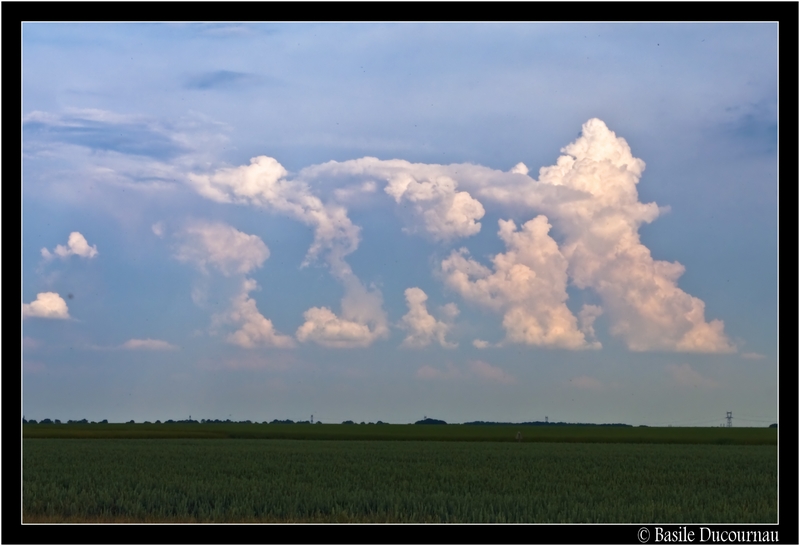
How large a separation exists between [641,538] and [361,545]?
5.13 m

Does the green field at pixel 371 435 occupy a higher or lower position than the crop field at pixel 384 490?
lower

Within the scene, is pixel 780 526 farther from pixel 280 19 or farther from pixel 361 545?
pixel 280 19

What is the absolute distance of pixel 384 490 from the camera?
2120 cm

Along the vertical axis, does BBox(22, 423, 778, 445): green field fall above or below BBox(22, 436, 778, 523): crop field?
below

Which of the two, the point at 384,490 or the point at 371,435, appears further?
the point at 371,435

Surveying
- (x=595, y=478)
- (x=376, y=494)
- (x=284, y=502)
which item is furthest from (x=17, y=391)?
(x=595, y=478)

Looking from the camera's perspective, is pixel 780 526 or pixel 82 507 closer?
pixel 780 526

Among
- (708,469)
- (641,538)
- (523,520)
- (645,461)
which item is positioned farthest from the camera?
(645,461)

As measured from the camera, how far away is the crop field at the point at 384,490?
17.7 metres

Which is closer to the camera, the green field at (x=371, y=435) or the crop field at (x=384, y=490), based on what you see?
the crop field at (x=384, y=490)

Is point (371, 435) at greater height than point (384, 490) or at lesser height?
lesser

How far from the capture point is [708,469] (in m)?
32.1

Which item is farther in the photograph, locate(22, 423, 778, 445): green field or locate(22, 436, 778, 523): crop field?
locate(22, 423, 778, 445): green field

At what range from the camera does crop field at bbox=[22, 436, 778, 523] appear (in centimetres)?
1766
